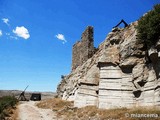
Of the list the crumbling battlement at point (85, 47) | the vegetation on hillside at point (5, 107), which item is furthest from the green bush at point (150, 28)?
the crumbling battlement at point (85, 47)

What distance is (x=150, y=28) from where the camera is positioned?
2038cm

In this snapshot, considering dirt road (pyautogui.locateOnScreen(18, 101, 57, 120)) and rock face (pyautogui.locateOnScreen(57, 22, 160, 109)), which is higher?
rock face (pyautogui.locateOnScreen(57, 22, 160, 109))

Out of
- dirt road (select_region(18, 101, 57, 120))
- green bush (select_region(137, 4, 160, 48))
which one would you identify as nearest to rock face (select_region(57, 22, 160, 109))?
green bush (select_region(137, 4, 160, 48))

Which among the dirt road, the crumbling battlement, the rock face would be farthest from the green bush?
the crumbling battlement

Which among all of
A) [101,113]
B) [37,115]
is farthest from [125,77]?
[37,115]

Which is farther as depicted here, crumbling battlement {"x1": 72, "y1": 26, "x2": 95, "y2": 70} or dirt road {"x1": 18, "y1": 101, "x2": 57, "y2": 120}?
crumbling battlement {"x1": 72, "y1": 26, "x2": 95, "y2": 70}

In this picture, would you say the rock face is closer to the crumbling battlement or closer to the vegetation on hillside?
the vegetation on hillside

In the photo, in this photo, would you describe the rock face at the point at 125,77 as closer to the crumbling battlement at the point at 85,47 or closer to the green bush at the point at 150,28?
the green bush at the point at 150,28

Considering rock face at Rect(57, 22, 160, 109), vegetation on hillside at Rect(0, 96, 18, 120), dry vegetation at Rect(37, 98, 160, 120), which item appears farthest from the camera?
vegetation on hillside at Rect(0, 96, 18, 120)

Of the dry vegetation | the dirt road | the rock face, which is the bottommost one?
the dirt road

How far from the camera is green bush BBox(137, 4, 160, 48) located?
20.1 m

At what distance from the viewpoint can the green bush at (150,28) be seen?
20141 mm

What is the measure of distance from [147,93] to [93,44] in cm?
1848

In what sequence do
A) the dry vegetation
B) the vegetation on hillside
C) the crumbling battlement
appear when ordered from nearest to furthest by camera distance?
the dry vegetation
the vegetation on hillside
the crumbling battlement
